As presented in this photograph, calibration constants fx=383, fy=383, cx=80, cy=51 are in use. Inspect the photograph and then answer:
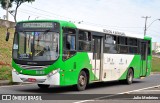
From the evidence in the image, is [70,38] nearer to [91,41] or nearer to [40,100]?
[91,41]

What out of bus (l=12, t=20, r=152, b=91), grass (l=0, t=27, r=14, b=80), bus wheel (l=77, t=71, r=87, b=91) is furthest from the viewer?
grass (l=0, t=27, r=14, b=80)

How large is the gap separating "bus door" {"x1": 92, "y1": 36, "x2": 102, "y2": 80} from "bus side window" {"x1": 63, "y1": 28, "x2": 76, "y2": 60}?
1970 millimetres

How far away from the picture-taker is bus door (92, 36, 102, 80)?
17.9 metres

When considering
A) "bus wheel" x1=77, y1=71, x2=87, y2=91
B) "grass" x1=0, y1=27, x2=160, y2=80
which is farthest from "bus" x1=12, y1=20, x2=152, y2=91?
"grass" x1=0, y1=27, x2=160, y2=80

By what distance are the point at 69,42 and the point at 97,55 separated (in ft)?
8.95

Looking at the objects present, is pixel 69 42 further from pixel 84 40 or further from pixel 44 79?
pixel 44 79

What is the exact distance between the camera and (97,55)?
1819 cm

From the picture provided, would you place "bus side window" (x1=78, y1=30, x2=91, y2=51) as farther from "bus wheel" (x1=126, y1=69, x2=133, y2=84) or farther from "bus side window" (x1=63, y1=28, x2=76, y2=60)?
"bus wheel" (x1=126, y1=69, x2=133, y2=84)

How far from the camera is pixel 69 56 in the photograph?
15.7 m

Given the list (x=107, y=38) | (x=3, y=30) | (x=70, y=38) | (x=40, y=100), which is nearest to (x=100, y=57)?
(x=107, y=38)

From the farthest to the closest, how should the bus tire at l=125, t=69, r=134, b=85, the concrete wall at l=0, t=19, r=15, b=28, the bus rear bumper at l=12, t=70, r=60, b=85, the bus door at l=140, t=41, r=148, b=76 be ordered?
the concrete wall at l=0, t=19, r=15, b=28 → the bus door at l=140, t=41, r=148, b=76 → the bus tire at l=125, t=69, r=134, b=85 → the bus rear bumper at l=12, t=70, r=60, b=85

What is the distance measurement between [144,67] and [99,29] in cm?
687

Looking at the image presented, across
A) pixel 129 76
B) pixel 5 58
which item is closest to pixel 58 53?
pixel 129 76

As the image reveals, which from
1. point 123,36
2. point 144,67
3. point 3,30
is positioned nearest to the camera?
point 123,36
